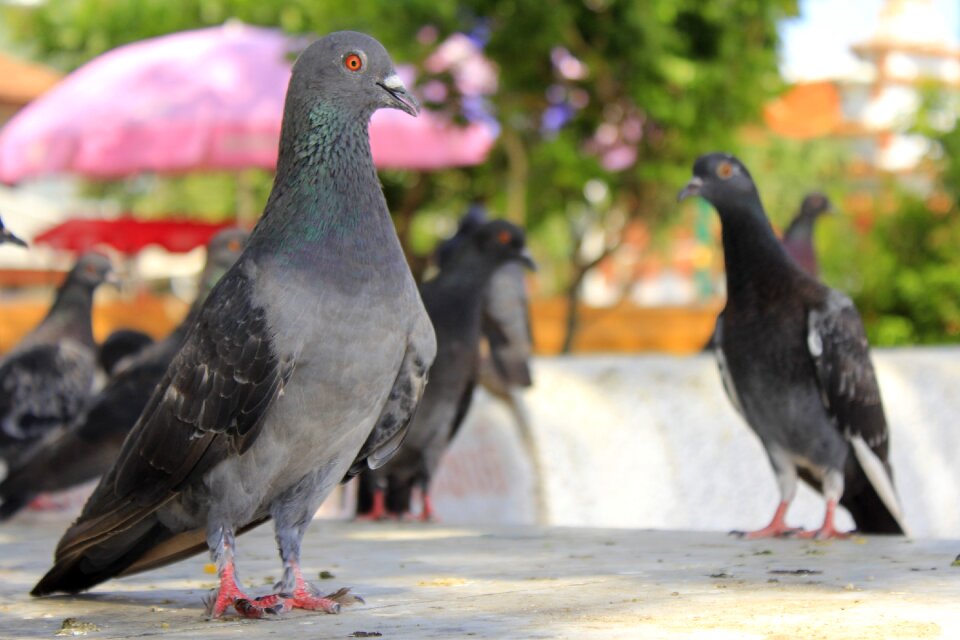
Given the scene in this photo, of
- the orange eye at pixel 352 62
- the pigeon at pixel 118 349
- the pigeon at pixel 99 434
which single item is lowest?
the pigeon at pixel 99 434

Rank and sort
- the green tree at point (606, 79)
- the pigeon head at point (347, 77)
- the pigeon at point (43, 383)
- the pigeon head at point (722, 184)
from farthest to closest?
1. the green tree at point (606, 79)
2. the pigeon at point (43, 383)
3. the pigeon head at point (722, 184)
4. the pigeon head at point (347, 77)

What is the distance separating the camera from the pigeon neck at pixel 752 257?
5.37 m

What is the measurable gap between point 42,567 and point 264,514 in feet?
4.31

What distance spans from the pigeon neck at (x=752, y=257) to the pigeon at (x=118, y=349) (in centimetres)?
416

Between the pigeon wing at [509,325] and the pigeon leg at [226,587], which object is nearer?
the pigeon leg at [226,587]

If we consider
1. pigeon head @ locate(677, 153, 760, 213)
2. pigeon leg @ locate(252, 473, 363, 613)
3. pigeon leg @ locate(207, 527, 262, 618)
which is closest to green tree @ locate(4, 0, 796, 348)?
pigeon head @ locate(677, 153, 760, 213)

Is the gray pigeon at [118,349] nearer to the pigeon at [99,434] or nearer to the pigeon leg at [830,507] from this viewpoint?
the pigeon at [99,434]

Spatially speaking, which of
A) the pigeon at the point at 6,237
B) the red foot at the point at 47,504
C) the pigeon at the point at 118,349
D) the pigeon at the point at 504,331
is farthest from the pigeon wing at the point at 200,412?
the pigeon at the point at 118,349

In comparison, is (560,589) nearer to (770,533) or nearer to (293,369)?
(293,369)

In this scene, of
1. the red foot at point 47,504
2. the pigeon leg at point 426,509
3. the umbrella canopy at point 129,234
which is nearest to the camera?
the pigeon leg at point 426,509

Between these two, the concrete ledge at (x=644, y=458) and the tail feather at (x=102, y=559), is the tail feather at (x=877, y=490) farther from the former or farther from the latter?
the tail feather at (x=102, y=559)

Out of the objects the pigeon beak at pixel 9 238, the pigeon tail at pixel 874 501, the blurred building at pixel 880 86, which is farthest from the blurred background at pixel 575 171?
the blurred building at pixel 880 86

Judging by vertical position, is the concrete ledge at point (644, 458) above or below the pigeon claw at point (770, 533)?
above

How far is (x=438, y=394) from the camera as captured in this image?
257 inches
